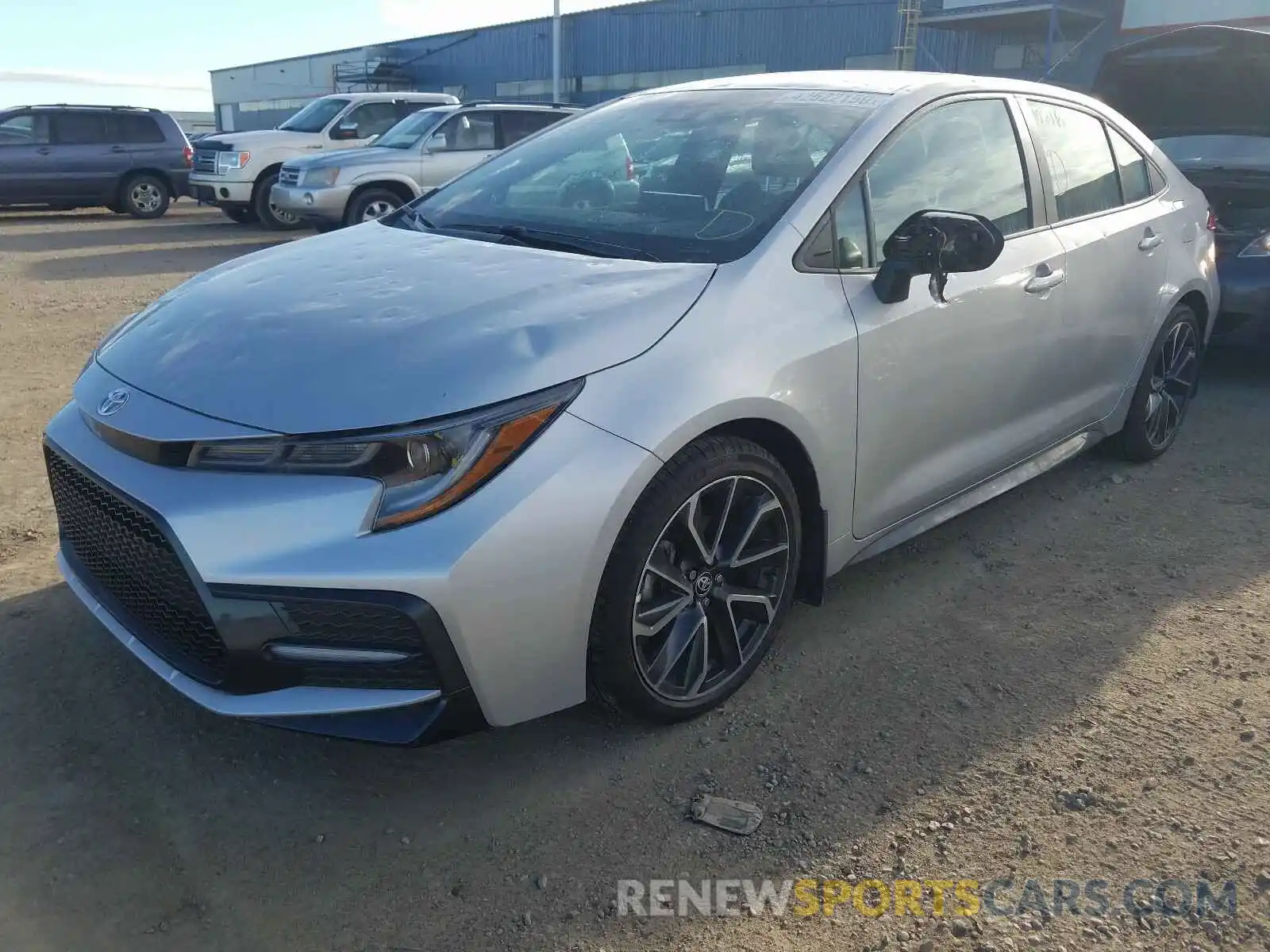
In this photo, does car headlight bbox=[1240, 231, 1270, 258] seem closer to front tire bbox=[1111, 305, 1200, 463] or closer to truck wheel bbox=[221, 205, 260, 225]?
front tire bbox=[1111, 305, 1200, 463]

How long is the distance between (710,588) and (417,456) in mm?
896

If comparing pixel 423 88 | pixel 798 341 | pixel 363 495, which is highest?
pixel 423 88

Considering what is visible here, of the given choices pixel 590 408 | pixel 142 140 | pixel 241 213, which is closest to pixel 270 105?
pixel 142 140

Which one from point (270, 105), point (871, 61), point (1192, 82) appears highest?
point (270, 105)

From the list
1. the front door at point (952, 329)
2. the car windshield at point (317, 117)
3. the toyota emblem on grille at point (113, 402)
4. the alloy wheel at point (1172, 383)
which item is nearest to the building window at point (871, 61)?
the car windshield at point (317, 117)

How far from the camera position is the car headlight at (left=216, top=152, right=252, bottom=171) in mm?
13688

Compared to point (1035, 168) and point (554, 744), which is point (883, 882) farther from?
point (1035, 168)

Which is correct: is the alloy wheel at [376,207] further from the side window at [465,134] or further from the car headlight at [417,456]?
the car headlight at [417,456]

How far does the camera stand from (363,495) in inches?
82.7

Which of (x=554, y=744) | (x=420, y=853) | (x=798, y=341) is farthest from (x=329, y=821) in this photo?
(x=798, y=341)

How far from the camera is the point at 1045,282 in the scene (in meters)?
3.52

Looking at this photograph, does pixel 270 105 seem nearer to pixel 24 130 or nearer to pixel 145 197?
pixel 145 197

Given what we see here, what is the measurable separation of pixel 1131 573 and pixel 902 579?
2.73ft

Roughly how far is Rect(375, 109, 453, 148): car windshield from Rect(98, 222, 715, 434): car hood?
9.77 metres
